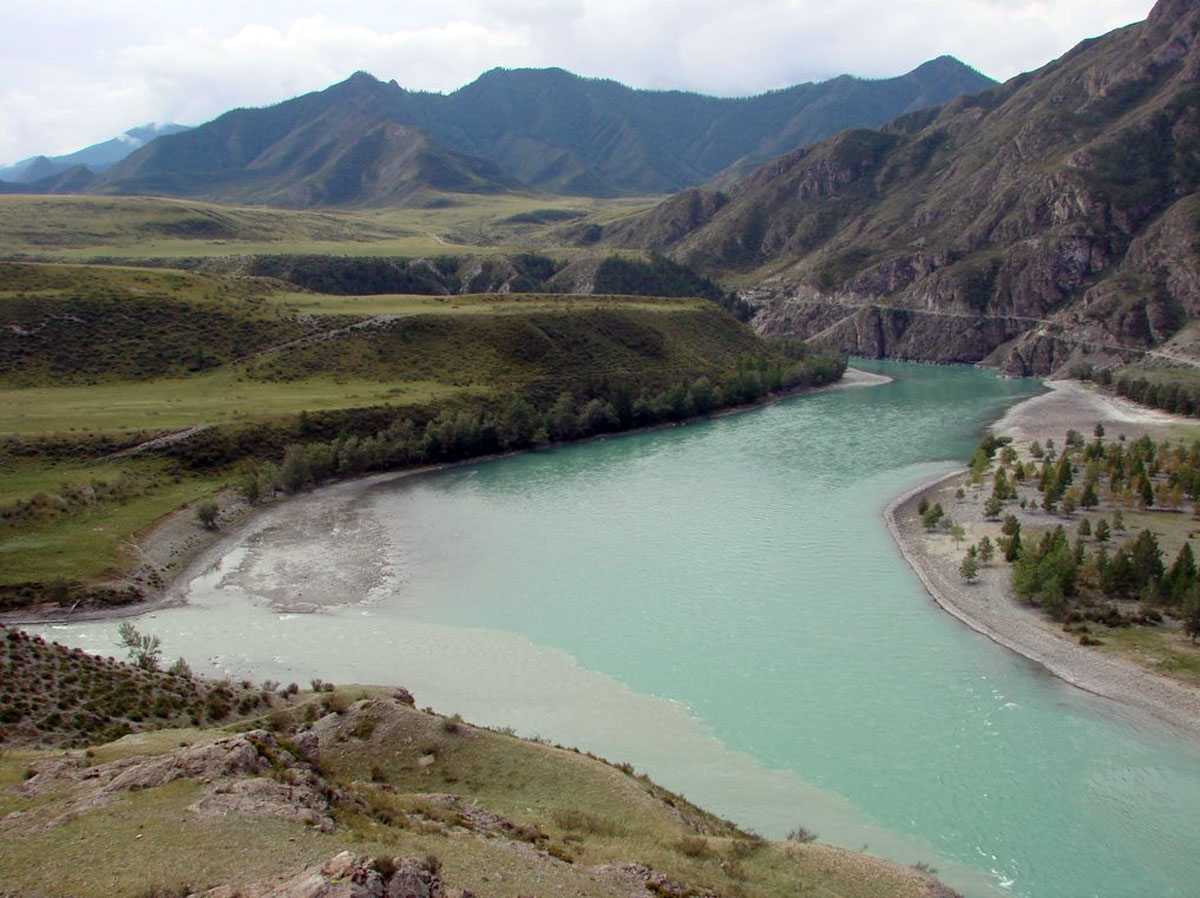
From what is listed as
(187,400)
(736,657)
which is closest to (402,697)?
(736,657)

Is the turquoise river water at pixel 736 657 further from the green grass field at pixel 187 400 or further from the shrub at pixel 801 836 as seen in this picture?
the green grass field at pixel 187 400

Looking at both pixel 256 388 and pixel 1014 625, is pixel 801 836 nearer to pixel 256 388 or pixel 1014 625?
pixel 1014 625

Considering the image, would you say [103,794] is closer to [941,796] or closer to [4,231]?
[941,796]

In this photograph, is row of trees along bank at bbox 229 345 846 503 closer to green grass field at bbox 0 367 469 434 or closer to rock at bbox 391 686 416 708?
green grass field at bbox 0 367 469 434

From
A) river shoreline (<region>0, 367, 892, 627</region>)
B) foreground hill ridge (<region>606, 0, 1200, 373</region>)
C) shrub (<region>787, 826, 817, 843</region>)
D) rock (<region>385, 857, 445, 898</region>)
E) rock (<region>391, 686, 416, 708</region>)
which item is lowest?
river shoreline (<region>0, 367, 892, 627</region>)

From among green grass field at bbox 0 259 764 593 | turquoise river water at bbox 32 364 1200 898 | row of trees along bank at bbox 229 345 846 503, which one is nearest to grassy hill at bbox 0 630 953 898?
turquoise river water at bbox 32 364 1200 898

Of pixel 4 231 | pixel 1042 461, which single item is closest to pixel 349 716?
pixel 1042 461
